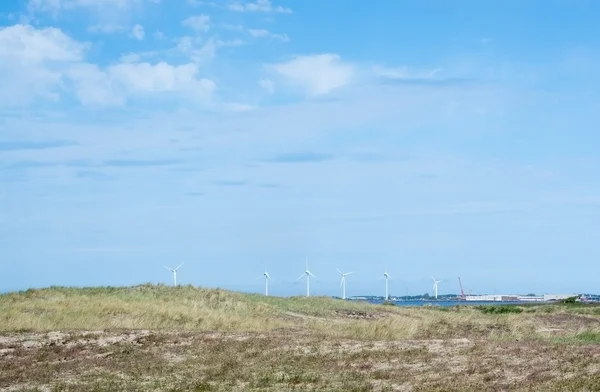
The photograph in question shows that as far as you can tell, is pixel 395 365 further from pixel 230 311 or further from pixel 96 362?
pixel 230 311

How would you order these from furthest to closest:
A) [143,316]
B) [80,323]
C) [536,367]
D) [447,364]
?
[143,316] → [80,323] → [447,364] → [536,367]

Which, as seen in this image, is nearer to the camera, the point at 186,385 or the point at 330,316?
the point at 186,385

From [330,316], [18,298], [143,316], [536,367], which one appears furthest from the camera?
[330,316]

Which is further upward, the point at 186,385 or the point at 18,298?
the point at 18,298

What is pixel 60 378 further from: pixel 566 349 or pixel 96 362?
pixel 566 349

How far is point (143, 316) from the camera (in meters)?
39.1

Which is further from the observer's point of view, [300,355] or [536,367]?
[300,355]

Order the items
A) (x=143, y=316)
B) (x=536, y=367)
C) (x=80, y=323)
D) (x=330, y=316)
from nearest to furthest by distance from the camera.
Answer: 1. (x=536, y=367)
2. (x=80, y=323)
3. (x=143, y=316)
4. (x=330, y=316)

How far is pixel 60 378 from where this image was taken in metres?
22.0

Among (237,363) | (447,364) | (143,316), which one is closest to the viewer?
(447,364)

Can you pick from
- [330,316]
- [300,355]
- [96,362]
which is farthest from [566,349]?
[330,316]

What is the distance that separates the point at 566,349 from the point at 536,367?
2.88m

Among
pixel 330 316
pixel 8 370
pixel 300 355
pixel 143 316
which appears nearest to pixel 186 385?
pixel 300 355

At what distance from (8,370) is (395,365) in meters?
11.3
